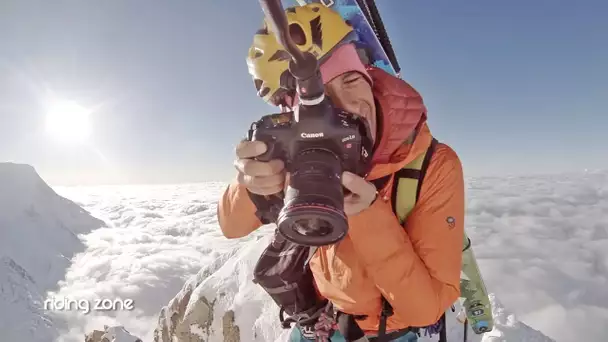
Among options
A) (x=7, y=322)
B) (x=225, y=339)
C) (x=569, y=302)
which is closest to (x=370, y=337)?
(x=225, y=339)

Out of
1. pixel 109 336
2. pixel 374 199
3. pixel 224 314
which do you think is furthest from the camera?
pixel 224 314

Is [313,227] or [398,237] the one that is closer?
[313,227]

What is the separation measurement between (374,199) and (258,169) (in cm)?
48

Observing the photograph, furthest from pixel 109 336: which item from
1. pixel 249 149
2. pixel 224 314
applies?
pixel 249 149

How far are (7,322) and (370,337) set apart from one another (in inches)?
8401

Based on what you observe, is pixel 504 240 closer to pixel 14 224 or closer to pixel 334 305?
pixel 334 305

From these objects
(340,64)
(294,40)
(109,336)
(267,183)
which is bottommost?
(109,336)

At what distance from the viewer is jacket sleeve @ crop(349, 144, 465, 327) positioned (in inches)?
60.8

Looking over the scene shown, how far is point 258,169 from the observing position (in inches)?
55.9

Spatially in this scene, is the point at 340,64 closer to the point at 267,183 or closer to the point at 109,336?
the point at 267,183

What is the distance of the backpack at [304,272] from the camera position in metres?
1.74

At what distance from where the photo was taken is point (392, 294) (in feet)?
5.18

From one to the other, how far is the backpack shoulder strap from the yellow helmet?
697mm

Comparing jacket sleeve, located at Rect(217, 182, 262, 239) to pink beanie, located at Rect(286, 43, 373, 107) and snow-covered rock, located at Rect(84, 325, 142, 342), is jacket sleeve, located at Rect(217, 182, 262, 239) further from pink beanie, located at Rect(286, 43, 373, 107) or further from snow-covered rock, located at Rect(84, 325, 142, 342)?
snow-covered rock, located at Rect(84, 325, 142, 342)
